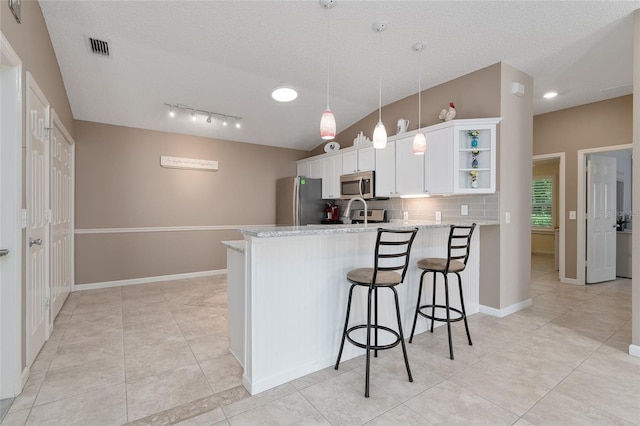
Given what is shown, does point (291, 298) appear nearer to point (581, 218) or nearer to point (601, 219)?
point (581, 218)

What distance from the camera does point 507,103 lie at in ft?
11.4

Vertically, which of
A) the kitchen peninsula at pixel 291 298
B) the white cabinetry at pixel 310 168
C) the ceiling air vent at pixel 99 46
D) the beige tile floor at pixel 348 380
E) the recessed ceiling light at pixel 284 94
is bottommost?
the beige tile floor at pixel 348 380

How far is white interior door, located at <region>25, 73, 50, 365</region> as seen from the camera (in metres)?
2.25

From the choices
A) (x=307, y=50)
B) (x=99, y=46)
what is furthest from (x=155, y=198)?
(x=307, y=50)

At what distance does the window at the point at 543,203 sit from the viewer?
7.71m

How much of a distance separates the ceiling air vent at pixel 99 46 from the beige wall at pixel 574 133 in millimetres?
6182

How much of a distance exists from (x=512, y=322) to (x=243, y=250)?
2885 millimetres

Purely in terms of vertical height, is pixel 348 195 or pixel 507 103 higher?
pixel 507 103

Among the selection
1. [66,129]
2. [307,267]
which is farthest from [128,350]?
[66,129]

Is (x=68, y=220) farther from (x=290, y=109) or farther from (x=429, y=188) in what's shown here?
(x=429, y=188)

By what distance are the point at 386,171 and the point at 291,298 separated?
2736mm

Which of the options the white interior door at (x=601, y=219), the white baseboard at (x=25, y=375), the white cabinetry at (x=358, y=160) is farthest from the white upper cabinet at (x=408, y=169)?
the white baseboard at (x=25, y=375)

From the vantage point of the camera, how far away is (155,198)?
492 centimetres

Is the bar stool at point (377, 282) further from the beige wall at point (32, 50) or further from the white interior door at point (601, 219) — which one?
the white interior door at point (601, 219)
